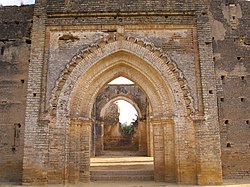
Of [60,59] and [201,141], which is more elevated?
[60,59]

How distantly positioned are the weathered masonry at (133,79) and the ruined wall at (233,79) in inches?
1.3

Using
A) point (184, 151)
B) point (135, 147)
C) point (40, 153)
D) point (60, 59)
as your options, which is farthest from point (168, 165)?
point (135, 147)

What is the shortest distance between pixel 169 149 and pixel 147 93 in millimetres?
1948

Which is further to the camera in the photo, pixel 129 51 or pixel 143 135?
pixel 143 135

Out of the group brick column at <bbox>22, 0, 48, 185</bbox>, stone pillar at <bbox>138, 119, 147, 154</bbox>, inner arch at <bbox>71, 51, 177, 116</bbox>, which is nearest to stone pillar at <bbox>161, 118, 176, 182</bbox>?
inner arch at <bbox>71, 51, 177, 116</bbox>

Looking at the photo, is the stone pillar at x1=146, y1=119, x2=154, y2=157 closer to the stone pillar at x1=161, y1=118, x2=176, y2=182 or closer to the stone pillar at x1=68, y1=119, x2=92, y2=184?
the stone pillar at x1=161, y1=118, x2=176, y2=182

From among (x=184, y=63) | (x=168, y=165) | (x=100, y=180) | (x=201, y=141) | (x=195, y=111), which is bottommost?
(x=100, y=180)

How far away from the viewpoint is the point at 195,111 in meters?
8.43

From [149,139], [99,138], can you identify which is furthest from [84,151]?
[99,138]

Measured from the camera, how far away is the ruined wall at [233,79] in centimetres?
900

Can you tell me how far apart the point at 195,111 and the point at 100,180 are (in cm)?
385

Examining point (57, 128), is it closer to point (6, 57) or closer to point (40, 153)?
point (40, 153)

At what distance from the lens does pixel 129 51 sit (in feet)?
29.1

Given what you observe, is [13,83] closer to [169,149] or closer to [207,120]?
[169,149]
